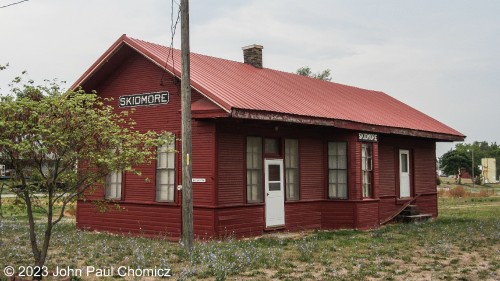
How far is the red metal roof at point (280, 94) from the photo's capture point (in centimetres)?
1322

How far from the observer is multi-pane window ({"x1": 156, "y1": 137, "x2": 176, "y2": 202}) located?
14.2 meters

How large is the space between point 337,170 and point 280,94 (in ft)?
9.82

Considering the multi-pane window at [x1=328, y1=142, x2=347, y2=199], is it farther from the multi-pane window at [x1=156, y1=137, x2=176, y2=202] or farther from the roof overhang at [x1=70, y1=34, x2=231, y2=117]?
the roof overhang at [x1=70, y1=34, x2=231, y2=117]

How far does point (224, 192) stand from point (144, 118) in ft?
11.3

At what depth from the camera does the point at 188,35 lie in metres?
11.2

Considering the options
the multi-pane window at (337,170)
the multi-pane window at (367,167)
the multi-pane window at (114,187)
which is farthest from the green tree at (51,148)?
the multi-pane window at (367,167)

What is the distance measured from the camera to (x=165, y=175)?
14438 mm

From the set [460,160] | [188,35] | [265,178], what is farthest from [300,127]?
[460,160]

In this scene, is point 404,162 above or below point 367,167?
above

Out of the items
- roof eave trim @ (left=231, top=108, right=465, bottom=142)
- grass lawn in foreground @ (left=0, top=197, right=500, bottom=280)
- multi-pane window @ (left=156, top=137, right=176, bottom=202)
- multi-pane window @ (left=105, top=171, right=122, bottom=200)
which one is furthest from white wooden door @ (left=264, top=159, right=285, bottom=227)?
multi-pane window @ (left=105, top=171, right=122, bottom=200)

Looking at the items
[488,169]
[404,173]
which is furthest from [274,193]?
[488,169]

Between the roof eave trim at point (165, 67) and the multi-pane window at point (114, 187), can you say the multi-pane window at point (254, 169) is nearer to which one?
the roof eave trim at point (165, 67)

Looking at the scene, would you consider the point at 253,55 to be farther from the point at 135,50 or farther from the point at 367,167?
the point at 367,167

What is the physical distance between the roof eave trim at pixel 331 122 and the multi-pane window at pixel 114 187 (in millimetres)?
5167
